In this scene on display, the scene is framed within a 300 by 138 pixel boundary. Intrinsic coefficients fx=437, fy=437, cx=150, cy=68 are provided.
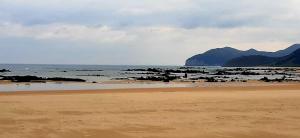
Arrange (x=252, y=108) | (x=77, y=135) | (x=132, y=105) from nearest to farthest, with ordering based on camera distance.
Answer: (x=77, y=135), (x=252, y=108), (x=132, y=105)

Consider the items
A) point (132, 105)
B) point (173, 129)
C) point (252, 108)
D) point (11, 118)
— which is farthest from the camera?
point (132, 105)

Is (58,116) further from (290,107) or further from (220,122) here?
(290,107)

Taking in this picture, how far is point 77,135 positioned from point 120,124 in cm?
214

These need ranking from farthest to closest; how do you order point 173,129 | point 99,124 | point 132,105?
1. point 132,105
2. point 99,124
3. point 173,129

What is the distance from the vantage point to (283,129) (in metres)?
12.0

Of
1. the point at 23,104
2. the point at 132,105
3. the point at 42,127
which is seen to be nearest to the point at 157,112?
the point at 132,105

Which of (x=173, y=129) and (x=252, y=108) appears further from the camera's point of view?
(x=252, y=108)

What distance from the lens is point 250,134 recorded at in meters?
11.3

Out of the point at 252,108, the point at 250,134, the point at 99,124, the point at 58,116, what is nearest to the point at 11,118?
the point at 58,116

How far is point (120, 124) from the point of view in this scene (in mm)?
12914

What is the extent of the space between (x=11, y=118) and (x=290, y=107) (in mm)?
10547

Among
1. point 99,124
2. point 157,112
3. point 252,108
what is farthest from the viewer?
point 252,108

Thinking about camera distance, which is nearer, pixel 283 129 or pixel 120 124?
pixel 283 129

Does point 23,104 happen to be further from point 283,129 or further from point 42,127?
point 283,129
